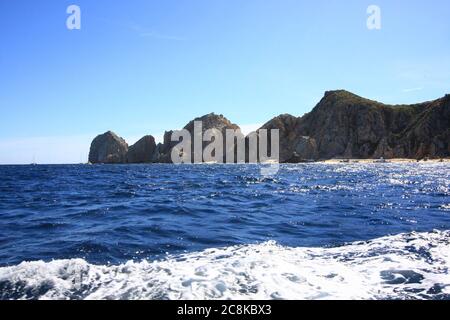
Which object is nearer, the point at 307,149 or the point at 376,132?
the point at 376,132

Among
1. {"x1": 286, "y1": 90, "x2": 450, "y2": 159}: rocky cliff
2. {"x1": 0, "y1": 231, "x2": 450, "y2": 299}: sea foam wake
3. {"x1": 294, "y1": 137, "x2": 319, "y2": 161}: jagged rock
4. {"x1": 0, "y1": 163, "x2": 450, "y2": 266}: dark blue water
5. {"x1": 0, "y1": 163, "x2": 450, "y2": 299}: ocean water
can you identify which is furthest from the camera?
{"x1": 294, "y1": 137, "x2": 319, "y2": 161}: jagged rock

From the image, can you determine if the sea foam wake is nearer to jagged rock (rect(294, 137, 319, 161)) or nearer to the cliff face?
the cliff face

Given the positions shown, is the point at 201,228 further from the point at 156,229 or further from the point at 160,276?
the point at 160,276

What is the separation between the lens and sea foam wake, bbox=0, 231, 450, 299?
27.1 feet

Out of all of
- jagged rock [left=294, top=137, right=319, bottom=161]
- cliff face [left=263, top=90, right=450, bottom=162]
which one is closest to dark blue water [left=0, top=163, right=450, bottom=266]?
cliff face [left=263, top=90, right=450, bottom=162]

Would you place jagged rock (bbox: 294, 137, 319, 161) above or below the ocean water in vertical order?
above

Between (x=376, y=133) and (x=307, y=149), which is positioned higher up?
(x=376, y=133)

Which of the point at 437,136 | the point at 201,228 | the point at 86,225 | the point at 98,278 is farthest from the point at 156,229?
the point at 437,136

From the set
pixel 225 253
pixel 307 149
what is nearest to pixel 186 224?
pixel 225 253

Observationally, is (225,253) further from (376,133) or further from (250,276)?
(376,133)

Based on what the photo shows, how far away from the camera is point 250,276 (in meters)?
9.40

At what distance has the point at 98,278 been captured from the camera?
9.28 metres

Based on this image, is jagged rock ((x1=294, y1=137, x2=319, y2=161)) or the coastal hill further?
jagged rock ((x1=294, y1=137, x2=319, y2=161))

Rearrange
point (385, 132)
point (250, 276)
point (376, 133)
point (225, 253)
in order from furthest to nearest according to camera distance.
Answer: point (385, 132)
point (376, 133)
point (225, 253)
point (250, 276)
